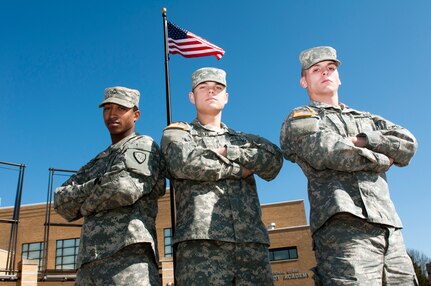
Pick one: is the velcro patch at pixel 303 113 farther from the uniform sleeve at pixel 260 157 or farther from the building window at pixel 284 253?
the building window at pixel 284 253

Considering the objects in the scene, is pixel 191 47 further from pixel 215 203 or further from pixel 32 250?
pixel 32 250

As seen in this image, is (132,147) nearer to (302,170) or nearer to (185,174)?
(185,174)

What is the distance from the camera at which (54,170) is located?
1002cm

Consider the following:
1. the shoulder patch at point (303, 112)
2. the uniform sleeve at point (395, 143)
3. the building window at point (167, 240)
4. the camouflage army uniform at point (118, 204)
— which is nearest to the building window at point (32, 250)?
the building window at point (167, 240)

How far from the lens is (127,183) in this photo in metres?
3.28

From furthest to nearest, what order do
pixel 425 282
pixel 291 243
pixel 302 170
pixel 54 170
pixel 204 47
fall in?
1. pixel 425 282
2. pixel 291 243
3. pixel 54 170
4. pixel 204 47
5. pixel 302 170

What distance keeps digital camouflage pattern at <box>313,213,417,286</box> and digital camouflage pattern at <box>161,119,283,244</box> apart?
1.89 feet

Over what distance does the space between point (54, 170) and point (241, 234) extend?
7750 mm

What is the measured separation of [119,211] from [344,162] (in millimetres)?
1688

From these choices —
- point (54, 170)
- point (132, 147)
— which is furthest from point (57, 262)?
point (132, 147)

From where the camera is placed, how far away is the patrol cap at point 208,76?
394 centimetres

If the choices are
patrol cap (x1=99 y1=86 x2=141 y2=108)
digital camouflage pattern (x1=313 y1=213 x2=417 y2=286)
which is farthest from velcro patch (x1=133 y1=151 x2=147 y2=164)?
digital camouflage pattern (x1=313 y1=213 x2=417 y2=286)

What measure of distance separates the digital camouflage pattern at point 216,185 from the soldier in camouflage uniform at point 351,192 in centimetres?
26

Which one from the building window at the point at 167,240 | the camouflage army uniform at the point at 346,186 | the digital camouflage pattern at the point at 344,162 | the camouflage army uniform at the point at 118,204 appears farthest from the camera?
the building window at the point at 167,240
